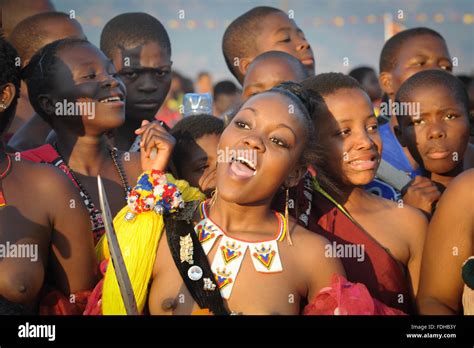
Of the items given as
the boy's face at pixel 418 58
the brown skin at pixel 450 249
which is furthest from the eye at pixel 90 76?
the boy's face at pixel 418 58

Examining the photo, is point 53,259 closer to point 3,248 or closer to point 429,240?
point 3,248

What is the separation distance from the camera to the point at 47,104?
410 cm

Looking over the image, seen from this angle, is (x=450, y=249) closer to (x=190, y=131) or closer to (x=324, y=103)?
(x=324, y=103)

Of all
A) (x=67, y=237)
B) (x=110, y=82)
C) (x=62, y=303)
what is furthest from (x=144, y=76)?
(x=62, y=303)

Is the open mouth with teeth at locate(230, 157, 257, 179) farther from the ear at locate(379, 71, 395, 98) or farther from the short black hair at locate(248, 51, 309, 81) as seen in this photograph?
the ear at locate(379, 71, 395, 98)

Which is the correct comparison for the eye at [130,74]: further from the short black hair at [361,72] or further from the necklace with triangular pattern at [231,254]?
the short black hair at [361,72]

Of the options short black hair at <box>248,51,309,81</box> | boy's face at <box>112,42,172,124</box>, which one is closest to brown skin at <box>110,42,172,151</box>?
boy's face at <box>112,42,172,124</box>

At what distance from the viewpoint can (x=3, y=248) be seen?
3.12m

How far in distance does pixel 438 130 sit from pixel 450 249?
112cm

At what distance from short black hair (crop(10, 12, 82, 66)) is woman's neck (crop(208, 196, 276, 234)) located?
2118 mm

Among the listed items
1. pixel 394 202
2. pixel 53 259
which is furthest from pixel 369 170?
pixel 53 259

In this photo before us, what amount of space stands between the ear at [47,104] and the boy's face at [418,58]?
2.60 meters

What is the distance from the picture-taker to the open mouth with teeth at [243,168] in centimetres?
323

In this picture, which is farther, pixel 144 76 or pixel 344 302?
pixel 144 76
